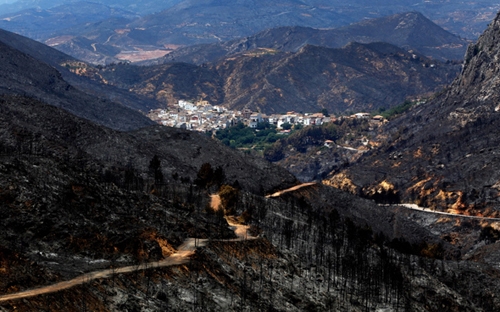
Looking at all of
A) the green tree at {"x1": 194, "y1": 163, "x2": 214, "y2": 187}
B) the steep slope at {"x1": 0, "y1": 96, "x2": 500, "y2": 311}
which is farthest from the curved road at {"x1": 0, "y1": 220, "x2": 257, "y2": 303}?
the green tree at {"x1": 194, "y1": 163, "x2": 214, "y2": 187}

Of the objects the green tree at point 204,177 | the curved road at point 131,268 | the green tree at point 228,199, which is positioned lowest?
the green tree at point 204,177

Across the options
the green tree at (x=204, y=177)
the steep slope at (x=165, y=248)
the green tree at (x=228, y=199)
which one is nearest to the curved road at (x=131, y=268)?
the steep slope at (x=165, y=248)

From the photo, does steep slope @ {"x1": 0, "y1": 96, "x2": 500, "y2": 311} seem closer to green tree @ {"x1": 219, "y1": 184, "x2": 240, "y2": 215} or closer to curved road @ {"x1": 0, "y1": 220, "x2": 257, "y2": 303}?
curved road @ {"x1": 0, "y1": 220, "x2": 257, "y2": 303}

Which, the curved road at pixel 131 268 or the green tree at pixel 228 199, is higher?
the curved road at pixel 131 268

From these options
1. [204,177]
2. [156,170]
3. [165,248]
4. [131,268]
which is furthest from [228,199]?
[131,268]

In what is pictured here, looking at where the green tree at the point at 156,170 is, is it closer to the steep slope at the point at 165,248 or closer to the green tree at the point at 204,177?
the steep slope at the point at 165,248

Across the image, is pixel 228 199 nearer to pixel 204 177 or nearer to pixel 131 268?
pixel 204 177

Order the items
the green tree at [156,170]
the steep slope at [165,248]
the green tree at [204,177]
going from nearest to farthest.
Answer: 1. the steep slope at [165,248]
2. the green tree at [156,170]
3. the green tree at [204,177]

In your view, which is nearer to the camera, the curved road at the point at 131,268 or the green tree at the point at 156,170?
the curved road at the point at 131,268

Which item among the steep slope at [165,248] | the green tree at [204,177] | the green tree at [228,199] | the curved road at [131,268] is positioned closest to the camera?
the curved road at [131,268]

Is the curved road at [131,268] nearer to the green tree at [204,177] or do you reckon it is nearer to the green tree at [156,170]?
the green tree at [156,170]

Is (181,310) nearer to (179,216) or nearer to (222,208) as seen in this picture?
(179,216)

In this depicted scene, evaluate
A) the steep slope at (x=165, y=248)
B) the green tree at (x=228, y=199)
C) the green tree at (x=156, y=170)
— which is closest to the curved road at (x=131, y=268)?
the steep slope at (x=165, y=248)
